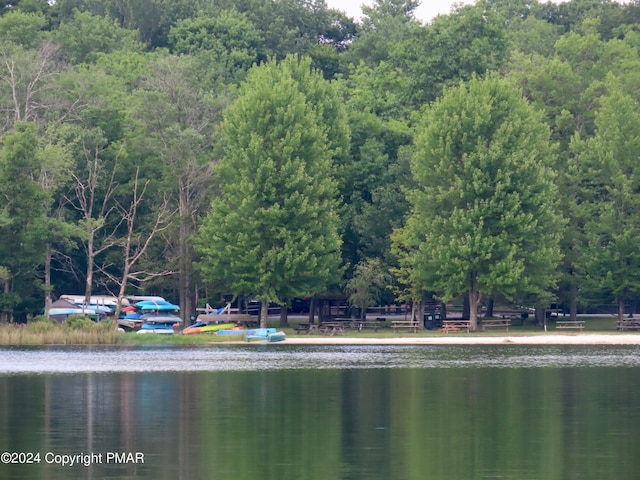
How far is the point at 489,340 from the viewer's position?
7969cm

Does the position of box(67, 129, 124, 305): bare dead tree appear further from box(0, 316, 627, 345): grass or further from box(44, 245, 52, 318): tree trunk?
box(0, 316, 627, 345): grass

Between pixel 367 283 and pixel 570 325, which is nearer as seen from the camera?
pixel 367 283

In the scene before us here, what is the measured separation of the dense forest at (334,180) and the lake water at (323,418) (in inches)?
863

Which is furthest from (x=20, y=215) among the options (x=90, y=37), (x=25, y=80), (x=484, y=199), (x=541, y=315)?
(x=90, y=37)

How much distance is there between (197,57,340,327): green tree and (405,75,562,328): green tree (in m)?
7.19

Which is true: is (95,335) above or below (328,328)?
below

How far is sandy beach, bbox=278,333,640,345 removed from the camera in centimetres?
7912

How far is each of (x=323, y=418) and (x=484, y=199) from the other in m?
49.1

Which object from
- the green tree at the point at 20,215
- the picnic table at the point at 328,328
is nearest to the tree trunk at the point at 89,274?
the green tree at the point at 20,215

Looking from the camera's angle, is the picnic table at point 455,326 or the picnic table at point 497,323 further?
the picnic table at point 497,323

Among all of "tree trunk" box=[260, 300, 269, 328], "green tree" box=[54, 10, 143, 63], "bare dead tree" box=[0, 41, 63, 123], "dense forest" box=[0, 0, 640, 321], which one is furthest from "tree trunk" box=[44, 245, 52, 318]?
"green tree" box=[54, 10, 143, 63]

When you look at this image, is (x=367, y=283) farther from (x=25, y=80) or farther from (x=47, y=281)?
(x=25, y=80)

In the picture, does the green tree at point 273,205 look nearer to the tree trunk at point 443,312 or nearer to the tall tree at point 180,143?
the tall tree at point 180,143

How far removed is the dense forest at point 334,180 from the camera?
86125 mm
